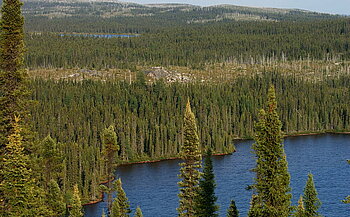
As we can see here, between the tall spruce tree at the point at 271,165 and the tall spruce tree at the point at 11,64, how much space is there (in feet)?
64.8

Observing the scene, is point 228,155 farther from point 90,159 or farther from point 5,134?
point 5,134

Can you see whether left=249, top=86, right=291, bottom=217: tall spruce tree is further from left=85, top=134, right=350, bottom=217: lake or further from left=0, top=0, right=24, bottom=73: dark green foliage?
left=85, top=134, right=350, bottom=217: lake

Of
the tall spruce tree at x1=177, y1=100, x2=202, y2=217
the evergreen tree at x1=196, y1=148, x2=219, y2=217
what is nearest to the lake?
the tall spruce tree at x1=177, y1=100, x2=202, y2=217

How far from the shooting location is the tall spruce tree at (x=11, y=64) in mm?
42938

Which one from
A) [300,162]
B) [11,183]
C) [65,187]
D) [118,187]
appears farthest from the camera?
[300,162]

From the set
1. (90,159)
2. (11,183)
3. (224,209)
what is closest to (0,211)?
(11,183)

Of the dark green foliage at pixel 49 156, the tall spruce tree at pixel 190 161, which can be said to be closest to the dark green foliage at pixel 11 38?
the tall spruce tree at pixel 190 161

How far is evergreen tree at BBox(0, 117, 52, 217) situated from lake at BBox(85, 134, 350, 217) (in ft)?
224

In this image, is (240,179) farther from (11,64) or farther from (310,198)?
(11,64)

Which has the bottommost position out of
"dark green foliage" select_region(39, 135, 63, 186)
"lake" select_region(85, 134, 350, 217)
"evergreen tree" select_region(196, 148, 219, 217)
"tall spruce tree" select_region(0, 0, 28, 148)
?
"lake" select_region(85, 134, 350, 217)

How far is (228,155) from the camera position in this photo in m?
174

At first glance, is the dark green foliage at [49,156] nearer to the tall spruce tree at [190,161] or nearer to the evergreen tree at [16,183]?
the tall spruce tree at [190,161]

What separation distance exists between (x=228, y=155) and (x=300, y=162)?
27.0m

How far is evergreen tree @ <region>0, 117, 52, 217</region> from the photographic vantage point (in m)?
40.4
